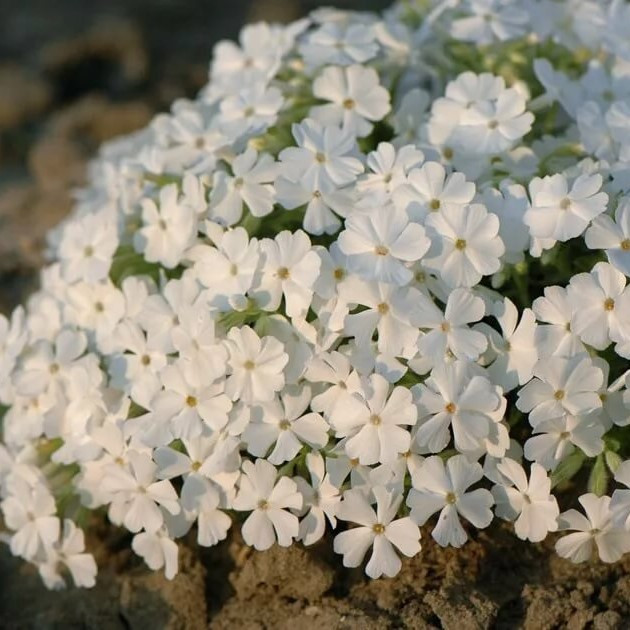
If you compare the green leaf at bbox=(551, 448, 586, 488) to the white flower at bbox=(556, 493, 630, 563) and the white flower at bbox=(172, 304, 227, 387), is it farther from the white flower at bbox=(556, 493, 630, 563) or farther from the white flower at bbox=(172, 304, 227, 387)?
the white flower at bbox=(172, 304, 227, 387)

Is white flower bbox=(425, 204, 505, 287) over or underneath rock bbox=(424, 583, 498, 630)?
over

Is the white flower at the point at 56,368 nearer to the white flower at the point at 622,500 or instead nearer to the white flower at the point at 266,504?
the white flower at the point at 266,504

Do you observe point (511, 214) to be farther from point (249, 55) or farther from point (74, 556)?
point (74, 556)

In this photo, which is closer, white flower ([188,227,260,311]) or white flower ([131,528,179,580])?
white flower ([188,227,260,311])

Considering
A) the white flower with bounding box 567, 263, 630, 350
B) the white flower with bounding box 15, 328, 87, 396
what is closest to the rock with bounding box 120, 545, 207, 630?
the white flower with bounding box 15, 328, 87, 396

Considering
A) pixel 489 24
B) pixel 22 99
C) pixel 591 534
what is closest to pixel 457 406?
pixel 591 534

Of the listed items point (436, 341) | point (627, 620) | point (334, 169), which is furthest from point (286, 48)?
point (627, 620)

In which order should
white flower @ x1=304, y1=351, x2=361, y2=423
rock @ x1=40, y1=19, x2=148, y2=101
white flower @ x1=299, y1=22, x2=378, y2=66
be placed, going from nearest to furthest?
white flower @ x1=304, y1=351, x2=361, y2=423 → white flower @ x1=299, y1=22, x2=378, y2=66 → rock @ x1=40, y1=19, x2=148, y2=101
